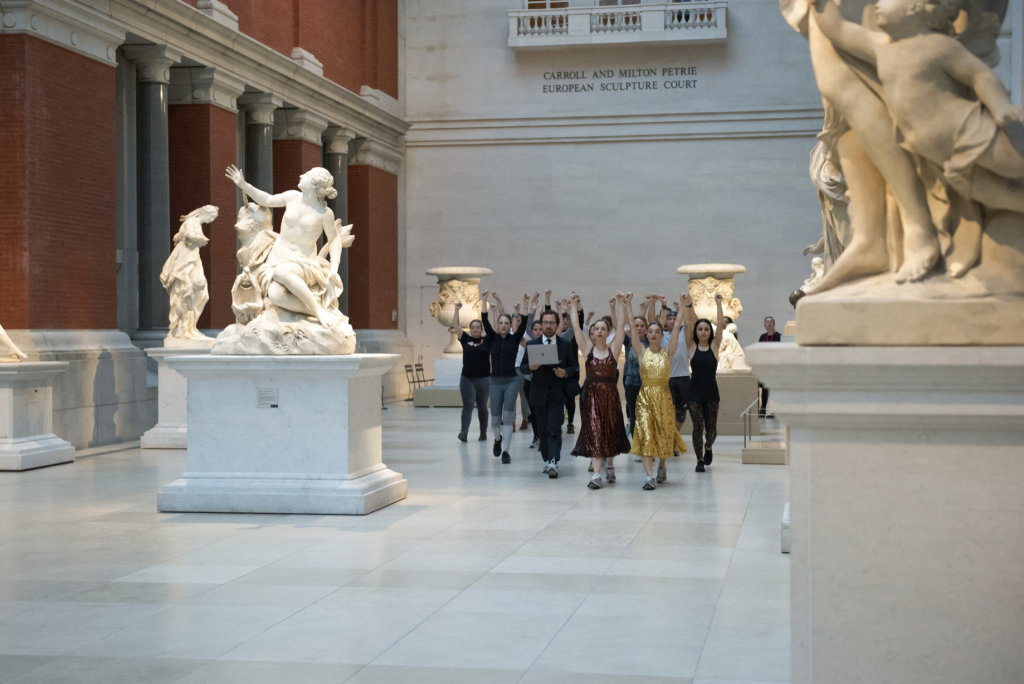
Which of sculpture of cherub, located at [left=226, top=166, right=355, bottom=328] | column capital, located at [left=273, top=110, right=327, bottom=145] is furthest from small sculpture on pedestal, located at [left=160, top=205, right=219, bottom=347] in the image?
column capital, located at [left=273, top=110, right=327, bottom=145]

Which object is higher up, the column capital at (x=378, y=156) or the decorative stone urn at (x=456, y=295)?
the column capital at (x=378, y=156)

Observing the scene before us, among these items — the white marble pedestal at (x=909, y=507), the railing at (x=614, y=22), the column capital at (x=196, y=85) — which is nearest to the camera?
the white marble pedestal at (x=909, y=507)

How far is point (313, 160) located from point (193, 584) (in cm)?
1746

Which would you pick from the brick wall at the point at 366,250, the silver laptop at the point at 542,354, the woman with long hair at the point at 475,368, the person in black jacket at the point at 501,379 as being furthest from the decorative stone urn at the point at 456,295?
the silver laptop at the point at 542,354

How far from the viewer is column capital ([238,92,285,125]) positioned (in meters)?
20.8

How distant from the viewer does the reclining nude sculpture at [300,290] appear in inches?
364

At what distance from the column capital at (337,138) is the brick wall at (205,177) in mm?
5195

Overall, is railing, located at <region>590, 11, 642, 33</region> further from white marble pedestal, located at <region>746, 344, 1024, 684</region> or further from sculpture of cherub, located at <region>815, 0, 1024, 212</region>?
white marble pedestal, located at <region>746, 344, 1024, 684</region>

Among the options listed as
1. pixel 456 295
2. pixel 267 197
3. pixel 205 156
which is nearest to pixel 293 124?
pixel 205 156

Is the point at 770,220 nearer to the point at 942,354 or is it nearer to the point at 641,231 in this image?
the point at 641,231

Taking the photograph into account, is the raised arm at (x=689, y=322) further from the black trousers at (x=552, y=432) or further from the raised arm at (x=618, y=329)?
the black trousers at (x=552, y=432)

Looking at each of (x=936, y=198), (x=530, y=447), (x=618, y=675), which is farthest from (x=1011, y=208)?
(x=530, y=447)

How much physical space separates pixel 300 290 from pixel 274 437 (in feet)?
4.19

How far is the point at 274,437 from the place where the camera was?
9.14 metres
